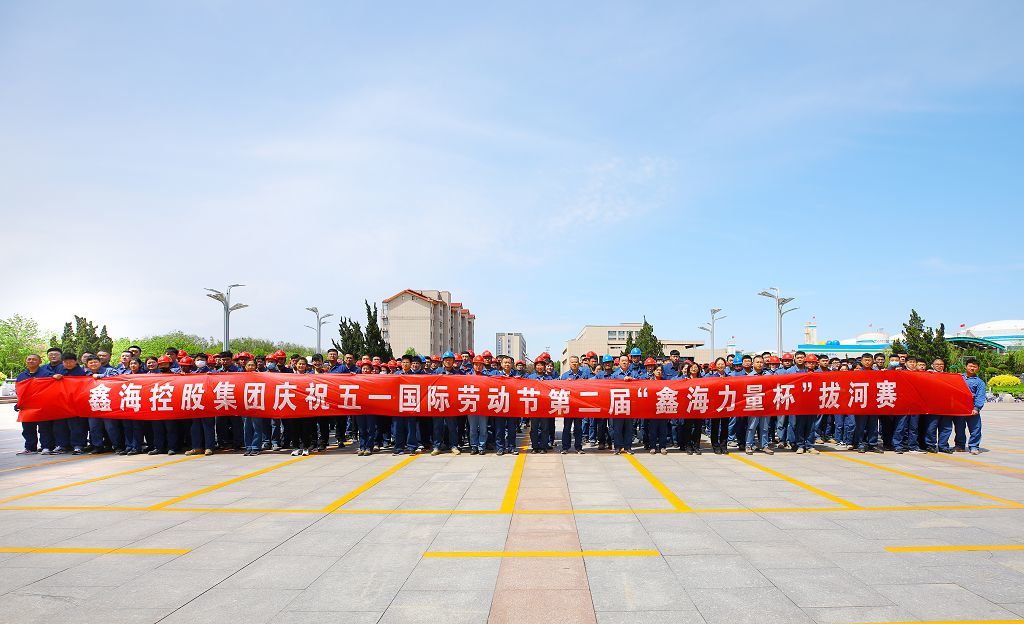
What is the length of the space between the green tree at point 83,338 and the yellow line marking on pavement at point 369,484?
74.4 metres

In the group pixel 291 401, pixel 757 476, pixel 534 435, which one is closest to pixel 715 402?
pixel 757 476

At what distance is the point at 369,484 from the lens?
7855 mm

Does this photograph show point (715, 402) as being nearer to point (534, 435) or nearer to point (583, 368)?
point (583, 368)

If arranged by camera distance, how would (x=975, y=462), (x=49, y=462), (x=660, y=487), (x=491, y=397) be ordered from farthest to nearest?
(x=491, y=397)
(x=49, y=462)
(x=975, y=462)
(x=660, y=487)

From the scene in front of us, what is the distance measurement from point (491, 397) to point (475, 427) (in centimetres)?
68

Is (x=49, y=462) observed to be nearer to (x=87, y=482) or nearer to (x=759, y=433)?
(x=87, y=482)

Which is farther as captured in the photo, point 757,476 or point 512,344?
point 512,344

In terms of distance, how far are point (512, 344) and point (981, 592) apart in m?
193

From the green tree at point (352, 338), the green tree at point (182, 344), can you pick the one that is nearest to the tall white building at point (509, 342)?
the green tree at point (182, 344)

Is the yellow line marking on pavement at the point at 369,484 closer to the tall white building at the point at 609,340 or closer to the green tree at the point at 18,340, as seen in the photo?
the green tree at the point at 18,340

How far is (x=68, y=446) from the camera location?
445 inches

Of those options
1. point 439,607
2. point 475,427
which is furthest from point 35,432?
point 439,607

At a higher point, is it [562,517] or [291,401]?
[291,401]

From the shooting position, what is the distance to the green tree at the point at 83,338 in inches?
2675
